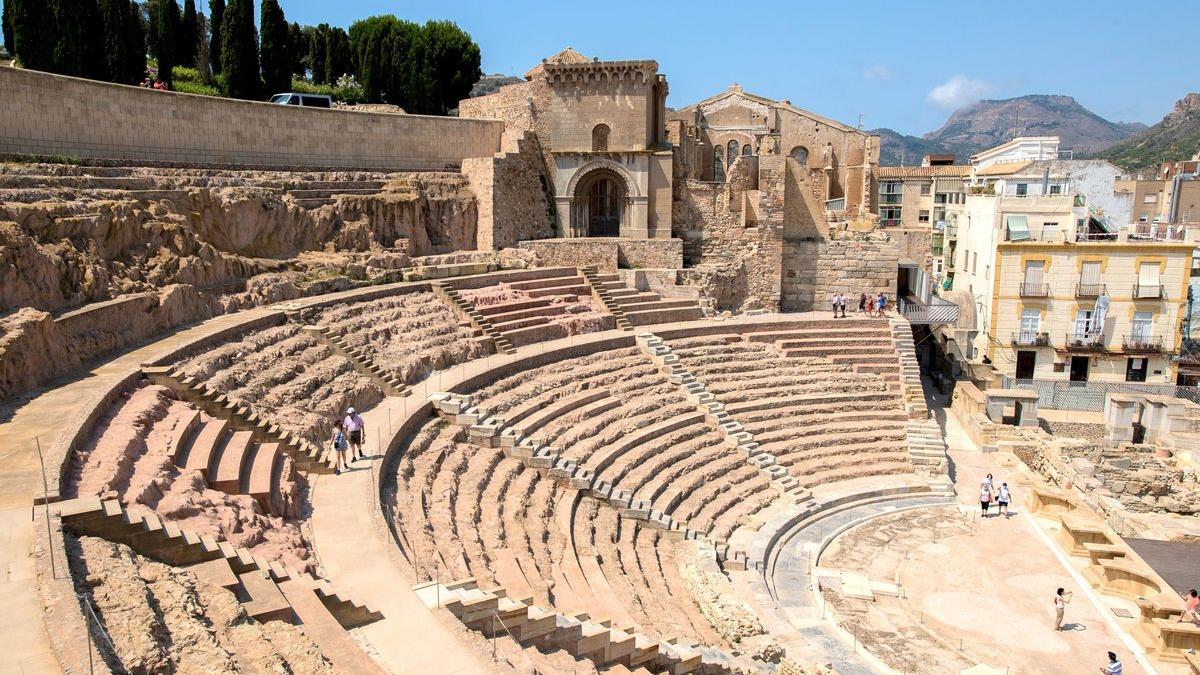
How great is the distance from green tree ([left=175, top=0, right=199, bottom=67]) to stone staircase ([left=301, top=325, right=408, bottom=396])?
2573 cm

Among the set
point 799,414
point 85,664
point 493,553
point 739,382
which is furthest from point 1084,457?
point 85,664

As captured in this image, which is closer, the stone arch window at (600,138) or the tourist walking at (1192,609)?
the tourist walking at (1192,609)

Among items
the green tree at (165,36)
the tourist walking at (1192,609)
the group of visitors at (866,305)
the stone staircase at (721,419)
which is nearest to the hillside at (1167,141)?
the group of visitors at (866,305)

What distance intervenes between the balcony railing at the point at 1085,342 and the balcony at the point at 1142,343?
614 millimetres

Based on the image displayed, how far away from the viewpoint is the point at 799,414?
771 inches

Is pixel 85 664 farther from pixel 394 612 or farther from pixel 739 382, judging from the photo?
pixel 739 382

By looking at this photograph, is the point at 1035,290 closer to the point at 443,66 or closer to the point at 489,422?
the point at 489,422

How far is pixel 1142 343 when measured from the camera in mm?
24562

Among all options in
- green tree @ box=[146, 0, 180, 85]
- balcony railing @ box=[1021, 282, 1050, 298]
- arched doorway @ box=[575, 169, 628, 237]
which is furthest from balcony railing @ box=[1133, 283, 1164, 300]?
green tree @ box=[146, 0, 180, 85]

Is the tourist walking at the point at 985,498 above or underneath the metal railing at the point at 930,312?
underneath

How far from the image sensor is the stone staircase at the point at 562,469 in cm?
1420

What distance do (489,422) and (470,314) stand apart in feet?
17.2

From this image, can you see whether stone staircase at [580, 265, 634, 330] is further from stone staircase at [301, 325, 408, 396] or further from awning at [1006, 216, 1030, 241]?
awning at [1006, 216, 1030, 241]

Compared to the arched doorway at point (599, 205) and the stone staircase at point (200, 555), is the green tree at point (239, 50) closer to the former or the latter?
the arched doorway at point (599, 205)
